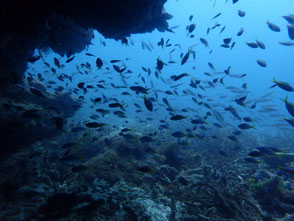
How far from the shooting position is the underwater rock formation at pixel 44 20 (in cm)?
552

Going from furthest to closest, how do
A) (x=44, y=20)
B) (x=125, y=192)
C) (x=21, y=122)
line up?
1. (x=44, y=20)
2. (x=21, y=122)
3. (x=125, y=192)

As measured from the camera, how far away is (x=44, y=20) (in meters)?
6.13

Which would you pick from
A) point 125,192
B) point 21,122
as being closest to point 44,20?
point 21,122

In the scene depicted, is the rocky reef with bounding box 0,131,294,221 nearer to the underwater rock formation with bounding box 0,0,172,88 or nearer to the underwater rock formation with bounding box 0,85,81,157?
the underwater rock formation with bounding box 0,85,81,157

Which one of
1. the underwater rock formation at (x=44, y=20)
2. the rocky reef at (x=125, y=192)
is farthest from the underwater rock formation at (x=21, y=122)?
the underwater rock formation at (x=44, y=20)

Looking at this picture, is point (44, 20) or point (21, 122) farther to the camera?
point (44, 20)

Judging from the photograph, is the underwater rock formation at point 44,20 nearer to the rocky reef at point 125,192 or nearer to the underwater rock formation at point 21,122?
the underwater rock formation at point 21,122

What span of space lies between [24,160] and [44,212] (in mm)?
3837

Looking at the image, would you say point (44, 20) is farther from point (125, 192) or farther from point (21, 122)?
point (125, 192)

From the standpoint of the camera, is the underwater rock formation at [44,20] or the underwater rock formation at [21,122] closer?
the underwater rock formation at [21,122]

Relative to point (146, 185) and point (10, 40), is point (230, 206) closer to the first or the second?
point (146, 185)

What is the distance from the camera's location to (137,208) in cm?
444

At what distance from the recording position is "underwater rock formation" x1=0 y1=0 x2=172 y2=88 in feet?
18.1

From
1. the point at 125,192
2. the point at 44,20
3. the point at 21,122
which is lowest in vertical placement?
the point at 125,192
